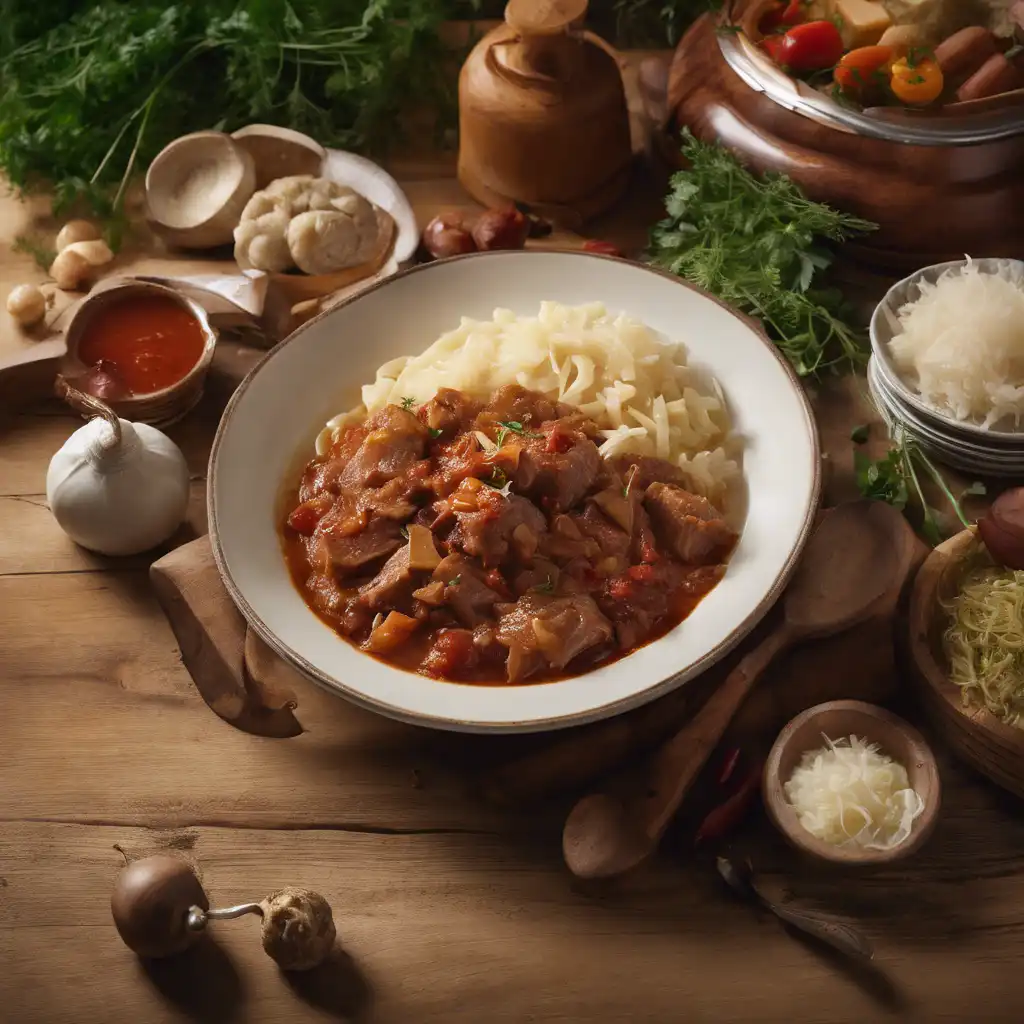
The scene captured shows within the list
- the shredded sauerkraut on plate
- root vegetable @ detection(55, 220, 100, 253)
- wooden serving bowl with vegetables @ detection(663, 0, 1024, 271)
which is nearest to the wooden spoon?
the shredded sauerkraut on plate

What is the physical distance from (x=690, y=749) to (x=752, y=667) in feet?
1.23

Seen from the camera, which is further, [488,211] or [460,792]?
[488,211]

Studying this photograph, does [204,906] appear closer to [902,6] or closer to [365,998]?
[365,998]

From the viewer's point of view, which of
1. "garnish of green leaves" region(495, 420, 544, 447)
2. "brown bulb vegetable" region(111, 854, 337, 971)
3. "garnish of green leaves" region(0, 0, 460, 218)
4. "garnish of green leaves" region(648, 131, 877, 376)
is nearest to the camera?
"brown bulb vegetable" region(111, 854, 337, 971)

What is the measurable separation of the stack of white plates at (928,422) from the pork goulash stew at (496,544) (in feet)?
3.63

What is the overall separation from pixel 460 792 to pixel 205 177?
12.4ft

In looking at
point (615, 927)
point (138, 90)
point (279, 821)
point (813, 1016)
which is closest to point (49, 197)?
point (138, 90)

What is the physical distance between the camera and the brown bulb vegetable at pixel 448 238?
Answer: 229 inches

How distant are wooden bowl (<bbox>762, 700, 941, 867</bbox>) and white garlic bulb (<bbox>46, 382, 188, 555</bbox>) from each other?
2.61m

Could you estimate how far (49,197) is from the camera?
659 centimetres

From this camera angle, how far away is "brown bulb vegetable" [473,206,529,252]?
5.77m

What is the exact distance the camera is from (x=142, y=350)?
17.4 ft

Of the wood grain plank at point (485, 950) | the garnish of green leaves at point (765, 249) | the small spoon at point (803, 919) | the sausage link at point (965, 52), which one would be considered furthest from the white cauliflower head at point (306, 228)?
the small spoon at point (803, 919)

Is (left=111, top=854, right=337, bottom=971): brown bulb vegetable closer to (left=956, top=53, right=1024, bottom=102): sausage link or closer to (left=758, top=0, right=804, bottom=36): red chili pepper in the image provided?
(left=956, top=53, right=1024, bottom=102): sausage link
